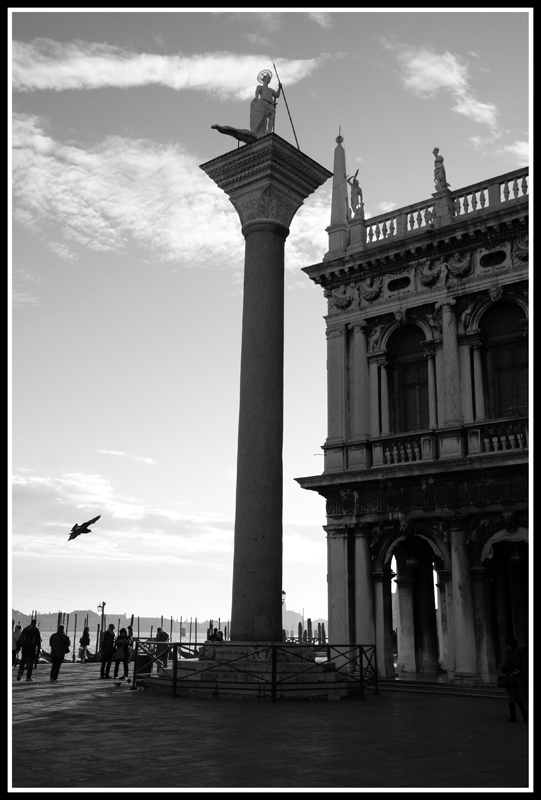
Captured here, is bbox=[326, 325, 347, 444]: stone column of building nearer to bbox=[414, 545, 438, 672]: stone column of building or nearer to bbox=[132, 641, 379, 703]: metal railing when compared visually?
bbox=[414, 545, 438, 672]: stone column of building

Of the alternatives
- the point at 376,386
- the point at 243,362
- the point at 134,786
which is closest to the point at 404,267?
the point at 376,386

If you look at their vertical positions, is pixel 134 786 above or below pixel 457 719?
above

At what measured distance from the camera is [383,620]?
78.9ft

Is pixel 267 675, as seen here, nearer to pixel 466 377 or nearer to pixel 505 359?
pixel 466 377

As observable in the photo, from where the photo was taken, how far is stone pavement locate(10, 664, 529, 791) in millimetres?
7738

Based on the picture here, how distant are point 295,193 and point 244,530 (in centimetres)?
769

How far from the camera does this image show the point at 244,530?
55.5 feet

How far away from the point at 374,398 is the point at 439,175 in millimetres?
7029

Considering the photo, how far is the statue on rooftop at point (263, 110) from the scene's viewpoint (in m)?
19.3

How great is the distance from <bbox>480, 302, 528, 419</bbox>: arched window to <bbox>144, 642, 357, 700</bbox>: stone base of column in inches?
383

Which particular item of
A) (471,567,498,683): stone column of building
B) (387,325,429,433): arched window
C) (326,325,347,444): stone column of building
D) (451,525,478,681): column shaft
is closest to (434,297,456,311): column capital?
(387,325,429,433): arched window

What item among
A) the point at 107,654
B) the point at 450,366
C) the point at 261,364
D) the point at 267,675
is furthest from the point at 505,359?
the point at 107,654
